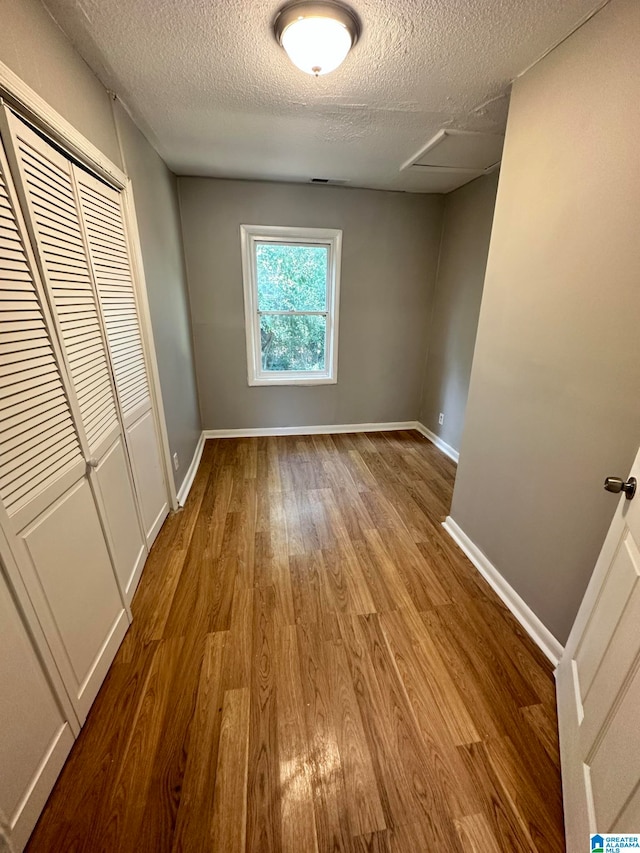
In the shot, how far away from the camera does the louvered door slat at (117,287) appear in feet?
4.69

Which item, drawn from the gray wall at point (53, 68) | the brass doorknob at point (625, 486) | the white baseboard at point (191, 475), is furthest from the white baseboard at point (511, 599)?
→ the gray wall at point (53, 68)

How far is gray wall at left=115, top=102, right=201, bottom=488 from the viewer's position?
1926 millimetres

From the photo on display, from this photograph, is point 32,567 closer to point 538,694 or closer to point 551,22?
point 538,694

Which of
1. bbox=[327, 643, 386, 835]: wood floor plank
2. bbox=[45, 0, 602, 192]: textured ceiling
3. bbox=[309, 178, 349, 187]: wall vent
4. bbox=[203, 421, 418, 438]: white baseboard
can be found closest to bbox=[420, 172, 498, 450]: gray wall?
bbox=[203, 421, 418, 438]: white baseboard

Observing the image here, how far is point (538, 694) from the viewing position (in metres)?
1.29

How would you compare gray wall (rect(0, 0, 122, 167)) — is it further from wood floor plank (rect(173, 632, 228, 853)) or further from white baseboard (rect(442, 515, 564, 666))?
white baseboard (rect(442, 515, 564, 666))

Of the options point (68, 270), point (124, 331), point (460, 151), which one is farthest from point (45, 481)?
point (460, 151)

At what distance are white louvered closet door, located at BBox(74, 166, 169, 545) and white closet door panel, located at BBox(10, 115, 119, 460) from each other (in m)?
0.09

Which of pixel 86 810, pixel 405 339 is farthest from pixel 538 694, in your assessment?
pixel 405 339

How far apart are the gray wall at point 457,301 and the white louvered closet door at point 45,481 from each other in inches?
112

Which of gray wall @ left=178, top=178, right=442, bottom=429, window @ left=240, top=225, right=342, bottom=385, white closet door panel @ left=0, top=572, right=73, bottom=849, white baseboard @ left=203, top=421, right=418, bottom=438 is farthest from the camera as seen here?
white baseboard @ left=203, top=421, right=418, bottom=438

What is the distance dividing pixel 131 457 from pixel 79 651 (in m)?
0.87

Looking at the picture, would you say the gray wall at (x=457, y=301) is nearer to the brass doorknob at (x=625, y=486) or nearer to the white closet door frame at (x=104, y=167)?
the brass doorknob at (x=625, y=486)

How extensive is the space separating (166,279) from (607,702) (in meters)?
2.99
